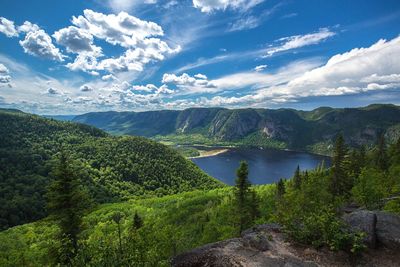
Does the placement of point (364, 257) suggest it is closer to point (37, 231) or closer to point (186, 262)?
point (186, 262)

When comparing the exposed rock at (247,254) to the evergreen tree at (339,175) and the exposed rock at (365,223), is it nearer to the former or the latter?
the exposed rock at (365,223)

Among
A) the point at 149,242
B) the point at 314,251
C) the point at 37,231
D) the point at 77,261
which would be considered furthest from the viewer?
the point at 37,231

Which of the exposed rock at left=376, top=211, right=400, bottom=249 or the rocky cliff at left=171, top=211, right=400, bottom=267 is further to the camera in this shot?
the exposed rock at left=376, top=211, right=400, bottom=249

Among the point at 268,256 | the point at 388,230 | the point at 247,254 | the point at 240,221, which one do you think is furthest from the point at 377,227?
the point at 240,221

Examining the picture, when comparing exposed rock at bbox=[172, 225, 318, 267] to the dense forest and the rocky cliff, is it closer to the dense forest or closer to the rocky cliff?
the rocky cliff

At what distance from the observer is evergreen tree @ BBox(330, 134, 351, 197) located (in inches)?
2534

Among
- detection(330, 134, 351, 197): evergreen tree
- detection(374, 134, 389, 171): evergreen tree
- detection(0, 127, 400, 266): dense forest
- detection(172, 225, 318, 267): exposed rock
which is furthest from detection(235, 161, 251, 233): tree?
detection(374, 134, 389, 171): evergreen tree

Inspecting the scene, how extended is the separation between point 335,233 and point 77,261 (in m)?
17.7

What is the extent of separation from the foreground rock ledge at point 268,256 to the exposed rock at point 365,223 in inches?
29.1

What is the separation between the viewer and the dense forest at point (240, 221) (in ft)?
60.0

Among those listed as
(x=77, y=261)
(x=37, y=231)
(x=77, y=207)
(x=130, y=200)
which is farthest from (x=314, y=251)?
(x=130, y=200)

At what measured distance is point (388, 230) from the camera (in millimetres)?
19906

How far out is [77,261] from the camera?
1647cm

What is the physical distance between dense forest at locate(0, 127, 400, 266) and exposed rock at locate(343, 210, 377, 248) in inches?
41.0
